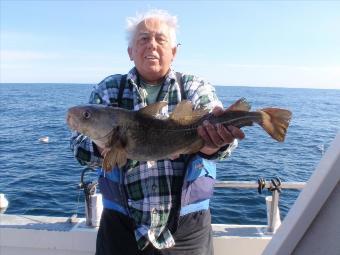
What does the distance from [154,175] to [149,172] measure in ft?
0.15

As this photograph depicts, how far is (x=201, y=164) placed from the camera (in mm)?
3400

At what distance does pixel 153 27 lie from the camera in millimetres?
3400

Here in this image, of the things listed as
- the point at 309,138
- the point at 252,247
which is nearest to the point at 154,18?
the point at 252,247

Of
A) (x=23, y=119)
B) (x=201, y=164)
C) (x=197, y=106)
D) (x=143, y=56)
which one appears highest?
(x=143, y=56)

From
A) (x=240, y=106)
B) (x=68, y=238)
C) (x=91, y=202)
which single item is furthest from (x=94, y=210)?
(x=240, y=106)

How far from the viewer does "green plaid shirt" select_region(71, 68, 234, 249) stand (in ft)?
10.9

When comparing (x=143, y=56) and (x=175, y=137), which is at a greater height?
(x=143, y=56)

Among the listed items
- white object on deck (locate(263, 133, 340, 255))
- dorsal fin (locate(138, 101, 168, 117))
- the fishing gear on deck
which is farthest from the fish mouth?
the fishing gear on deck

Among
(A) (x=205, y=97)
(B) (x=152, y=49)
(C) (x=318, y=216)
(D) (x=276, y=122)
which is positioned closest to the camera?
(C) (x=318, y=216)

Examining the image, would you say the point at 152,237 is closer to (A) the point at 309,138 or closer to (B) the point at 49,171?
(B) the point at 49,171

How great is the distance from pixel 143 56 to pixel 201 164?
3.25ft

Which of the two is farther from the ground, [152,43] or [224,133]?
[152,43]

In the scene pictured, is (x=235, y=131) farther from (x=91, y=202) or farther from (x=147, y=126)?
(x=91, y=202)

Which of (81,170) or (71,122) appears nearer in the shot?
(71,122)
